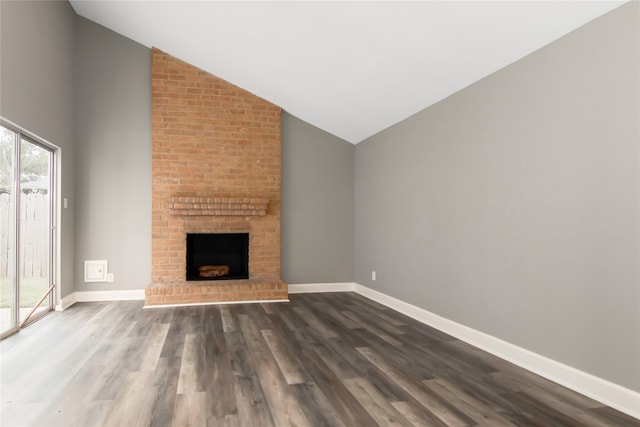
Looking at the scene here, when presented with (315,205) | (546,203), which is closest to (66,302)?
(315,205)

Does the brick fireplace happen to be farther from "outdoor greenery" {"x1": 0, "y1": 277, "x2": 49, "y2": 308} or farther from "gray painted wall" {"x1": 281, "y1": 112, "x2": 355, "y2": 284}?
"outdoor greenery" {"x1": 0, "y1": 277, "x2": 49, "y2": 308}

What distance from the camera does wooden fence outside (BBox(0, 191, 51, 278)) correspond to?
12.4 feet

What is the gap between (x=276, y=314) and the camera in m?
Result: 4.79

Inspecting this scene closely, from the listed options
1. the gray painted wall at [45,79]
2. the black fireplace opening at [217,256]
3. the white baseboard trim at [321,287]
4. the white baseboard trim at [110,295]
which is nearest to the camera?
the gray painted wall at [45,79]

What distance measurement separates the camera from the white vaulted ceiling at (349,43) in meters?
2.86

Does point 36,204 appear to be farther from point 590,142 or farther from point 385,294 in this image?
point 590,142

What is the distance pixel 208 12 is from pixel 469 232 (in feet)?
10.9

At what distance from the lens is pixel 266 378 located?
2852 millimetres

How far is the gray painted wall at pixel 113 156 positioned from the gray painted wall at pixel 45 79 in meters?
0.19

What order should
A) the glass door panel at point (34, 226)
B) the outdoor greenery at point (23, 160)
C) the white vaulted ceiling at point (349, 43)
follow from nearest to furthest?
1. the white vaulted ceiling at point (349, 43)
2. the outdoor greenery at point (23, 160)
3. the glass door panel at point (34, 226)

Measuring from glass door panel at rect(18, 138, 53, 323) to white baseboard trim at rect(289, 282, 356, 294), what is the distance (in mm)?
3084

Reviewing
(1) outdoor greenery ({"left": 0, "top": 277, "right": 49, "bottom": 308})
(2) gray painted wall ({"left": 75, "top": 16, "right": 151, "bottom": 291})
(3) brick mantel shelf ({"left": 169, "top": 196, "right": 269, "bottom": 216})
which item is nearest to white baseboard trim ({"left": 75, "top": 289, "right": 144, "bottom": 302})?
(2) gray painted wall ({"left": 75, "top": 16, "right": 151, "bottom": 291})

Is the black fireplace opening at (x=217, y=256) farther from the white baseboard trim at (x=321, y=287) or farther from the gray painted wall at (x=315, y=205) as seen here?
the white baseboard trim at (x=321, y=287)

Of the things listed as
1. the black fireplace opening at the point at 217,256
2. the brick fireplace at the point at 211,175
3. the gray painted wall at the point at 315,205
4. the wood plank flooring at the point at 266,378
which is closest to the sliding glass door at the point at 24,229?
the wood plank flooring at the point at 266,378
